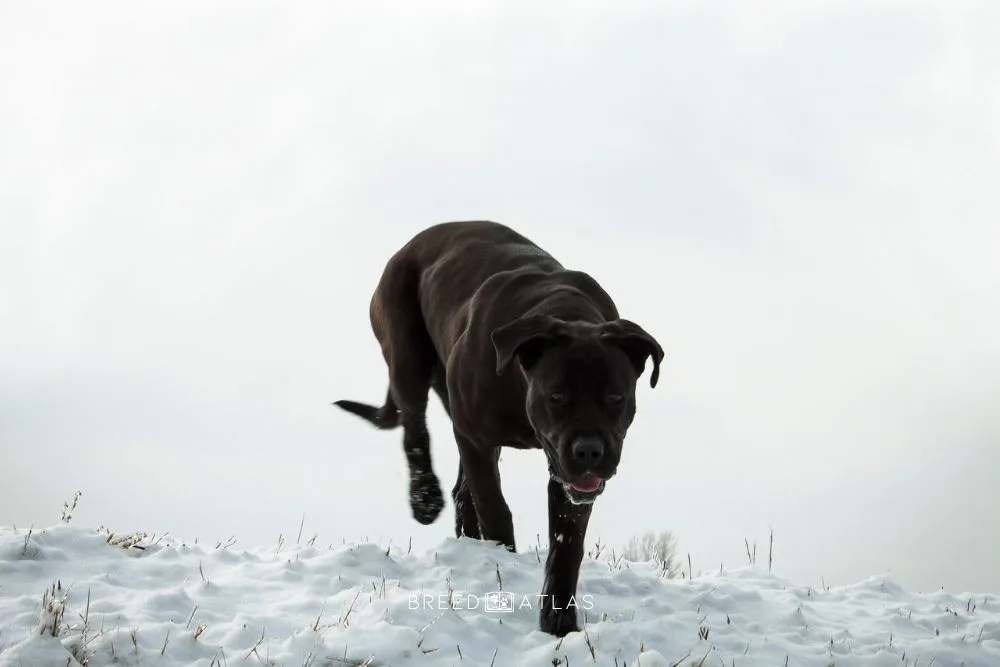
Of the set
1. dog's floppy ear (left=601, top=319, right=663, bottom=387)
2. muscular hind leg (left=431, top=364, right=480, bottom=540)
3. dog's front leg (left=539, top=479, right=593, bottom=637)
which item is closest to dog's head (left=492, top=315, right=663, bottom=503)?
dog's floppy ear (left=601, top=319, right=663, bottom=387)

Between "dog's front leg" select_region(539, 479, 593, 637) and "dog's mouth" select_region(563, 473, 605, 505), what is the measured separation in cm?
20

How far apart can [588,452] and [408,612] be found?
1146mm

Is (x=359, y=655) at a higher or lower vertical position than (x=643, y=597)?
lower

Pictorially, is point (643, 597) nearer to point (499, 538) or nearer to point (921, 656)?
point (499, 538)

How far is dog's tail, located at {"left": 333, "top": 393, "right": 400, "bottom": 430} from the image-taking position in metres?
7.80

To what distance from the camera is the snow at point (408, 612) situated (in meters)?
4.63

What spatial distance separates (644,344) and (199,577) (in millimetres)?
2703

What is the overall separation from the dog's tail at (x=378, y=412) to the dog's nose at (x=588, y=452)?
9.95ft

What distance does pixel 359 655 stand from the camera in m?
4.58

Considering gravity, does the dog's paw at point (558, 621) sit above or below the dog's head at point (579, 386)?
below

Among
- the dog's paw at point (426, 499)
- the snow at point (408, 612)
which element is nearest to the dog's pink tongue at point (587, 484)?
the snow at point (408, 612)

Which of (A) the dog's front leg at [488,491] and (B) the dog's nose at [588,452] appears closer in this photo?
(B) the dog's nose at [588,452]

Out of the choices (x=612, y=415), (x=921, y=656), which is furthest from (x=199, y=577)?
(x=921, y=656)

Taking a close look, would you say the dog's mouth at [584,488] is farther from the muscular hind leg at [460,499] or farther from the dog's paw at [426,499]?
the dog's paw at [426,499]
